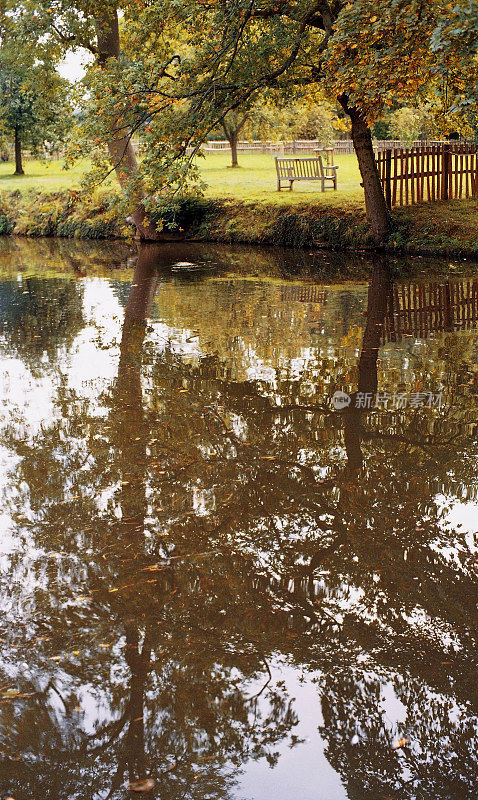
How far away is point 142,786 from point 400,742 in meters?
1.25

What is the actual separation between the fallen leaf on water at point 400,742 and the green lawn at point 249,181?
15.7 m

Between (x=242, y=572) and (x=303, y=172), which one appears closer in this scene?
(x=242, y=572)

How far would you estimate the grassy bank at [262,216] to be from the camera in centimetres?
1867

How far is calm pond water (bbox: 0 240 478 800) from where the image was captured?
393 cm

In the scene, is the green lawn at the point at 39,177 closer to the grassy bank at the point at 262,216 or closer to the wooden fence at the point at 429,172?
the grassy bank at the point at 262,216

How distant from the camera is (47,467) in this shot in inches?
292

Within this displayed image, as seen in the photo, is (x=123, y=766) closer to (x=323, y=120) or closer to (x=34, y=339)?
(x=34, y=339)

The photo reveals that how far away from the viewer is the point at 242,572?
5.47 m

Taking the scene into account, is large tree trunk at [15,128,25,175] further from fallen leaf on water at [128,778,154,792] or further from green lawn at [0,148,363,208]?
fallen leaf on water at [128,778,154,792]

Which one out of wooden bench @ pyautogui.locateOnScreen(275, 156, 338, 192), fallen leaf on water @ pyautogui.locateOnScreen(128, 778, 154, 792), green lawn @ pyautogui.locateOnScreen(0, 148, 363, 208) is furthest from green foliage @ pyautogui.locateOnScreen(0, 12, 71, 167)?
fallen leaf on water @ pyautogui.locateOnScreen(128, 778, 154, 792)

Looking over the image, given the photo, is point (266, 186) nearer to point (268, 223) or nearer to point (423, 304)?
point (268, 223)

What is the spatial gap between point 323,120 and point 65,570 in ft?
135

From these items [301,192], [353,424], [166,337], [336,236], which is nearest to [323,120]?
[301,192]

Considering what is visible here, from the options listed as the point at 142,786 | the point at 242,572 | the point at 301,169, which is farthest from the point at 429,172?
the point at 142,786
